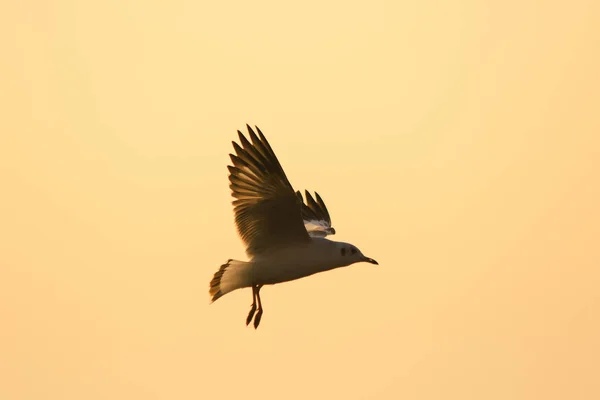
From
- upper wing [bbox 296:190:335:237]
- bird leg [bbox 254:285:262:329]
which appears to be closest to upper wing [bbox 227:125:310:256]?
bird leg [bbox 254:285:262:329]

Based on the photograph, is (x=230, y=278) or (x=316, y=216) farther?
(x=316, y=216)

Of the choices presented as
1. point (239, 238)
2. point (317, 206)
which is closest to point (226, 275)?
point (239, 238)

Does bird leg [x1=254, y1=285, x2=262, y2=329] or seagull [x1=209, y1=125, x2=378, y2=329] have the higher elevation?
seagull [x1=209, y1=125, x2=378, y2=329]

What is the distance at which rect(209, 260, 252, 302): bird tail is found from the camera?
29422mm

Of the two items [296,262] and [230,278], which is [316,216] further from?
[296,262]

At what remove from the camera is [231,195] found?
2931 cm

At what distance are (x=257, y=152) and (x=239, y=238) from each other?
1557 millimetres

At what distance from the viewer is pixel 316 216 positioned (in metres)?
34.5

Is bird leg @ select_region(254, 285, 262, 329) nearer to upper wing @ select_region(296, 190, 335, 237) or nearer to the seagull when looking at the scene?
the seagull

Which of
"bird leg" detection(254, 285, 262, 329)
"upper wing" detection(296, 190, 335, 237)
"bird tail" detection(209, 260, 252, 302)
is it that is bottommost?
"bird leg" detection(254, 285, 262, 329)

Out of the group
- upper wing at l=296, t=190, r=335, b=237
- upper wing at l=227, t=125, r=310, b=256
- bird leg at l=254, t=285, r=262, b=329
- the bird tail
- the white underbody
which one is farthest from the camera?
upper wing at l=296, t=190, r=335, b=237

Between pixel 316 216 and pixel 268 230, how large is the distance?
5.39 meters

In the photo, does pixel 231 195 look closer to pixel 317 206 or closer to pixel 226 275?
pixel 226 275

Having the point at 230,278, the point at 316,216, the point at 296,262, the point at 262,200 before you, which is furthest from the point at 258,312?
the point at 316,216
